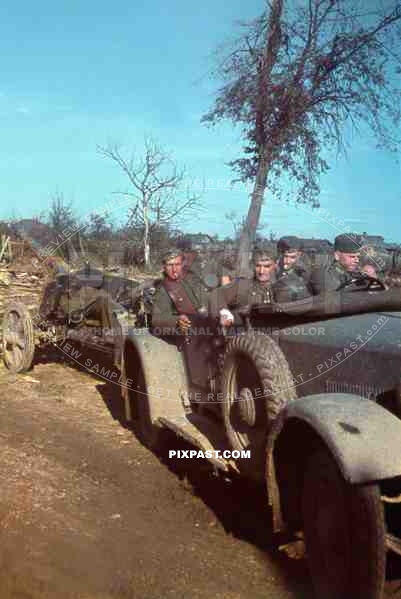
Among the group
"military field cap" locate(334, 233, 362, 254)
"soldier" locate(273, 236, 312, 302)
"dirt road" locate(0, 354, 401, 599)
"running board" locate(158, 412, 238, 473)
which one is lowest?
"dirt road" locate(0, 354, 401, 599)

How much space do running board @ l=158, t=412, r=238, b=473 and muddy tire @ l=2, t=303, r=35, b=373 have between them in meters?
3.54

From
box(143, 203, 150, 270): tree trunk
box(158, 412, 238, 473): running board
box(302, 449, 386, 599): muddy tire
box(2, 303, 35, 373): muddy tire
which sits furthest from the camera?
box(143, 203, 150, 270): tree trunk

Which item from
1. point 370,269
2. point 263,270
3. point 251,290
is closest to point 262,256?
point 263,270

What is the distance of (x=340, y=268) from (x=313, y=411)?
1.72 meters

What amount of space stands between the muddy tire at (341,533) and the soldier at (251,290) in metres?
1.57

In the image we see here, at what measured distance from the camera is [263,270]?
15.2 feet

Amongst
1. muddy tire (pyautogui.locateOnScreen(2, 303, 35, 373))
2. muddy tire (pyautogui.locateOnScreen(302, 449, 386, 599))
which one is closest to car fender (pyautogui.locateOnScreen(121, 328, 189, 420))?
muddy tire (pyautogui.locateOnScreen(302, 449, 386, 599))

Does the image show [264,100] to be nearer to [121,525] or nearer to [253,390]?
[253,390]

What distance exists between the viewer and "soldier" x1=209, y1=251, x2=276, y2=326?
4.21m

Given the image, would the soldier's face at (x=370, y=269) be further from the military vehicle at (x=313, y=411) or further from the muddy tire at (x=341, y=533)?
the muddy tire at (x=341, y=533)

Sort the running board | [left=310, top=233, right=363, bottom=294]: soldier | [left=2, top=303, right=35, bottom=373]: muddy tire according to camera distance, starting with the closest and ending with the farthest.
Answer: the running board
[left=310, top=233, right=363, bottom=294]: soldier
[left=2, top=303, right=35, bottom=373]: muddy tire

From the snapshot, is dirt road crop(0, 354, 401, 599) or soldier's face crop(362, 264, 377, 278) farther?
soldier's face crop(362, 264, 377, 278)

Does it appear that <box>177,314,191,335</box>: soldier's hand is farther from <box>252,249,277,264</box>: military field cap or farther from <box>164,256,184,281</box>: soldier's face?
<box>252,249,277,264</box>: military field cap

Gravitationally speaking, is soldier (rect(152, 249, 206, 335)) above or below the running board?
above
